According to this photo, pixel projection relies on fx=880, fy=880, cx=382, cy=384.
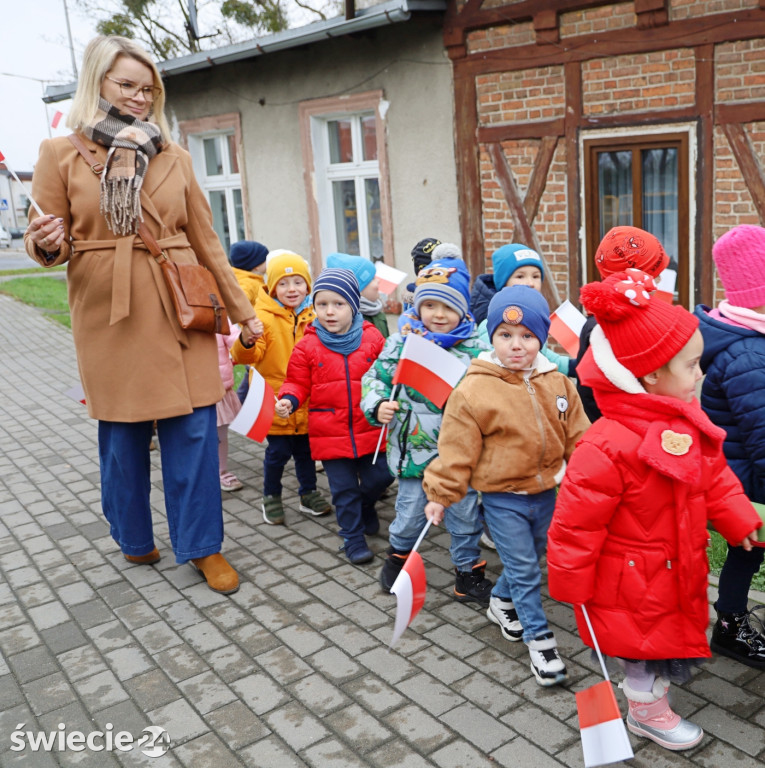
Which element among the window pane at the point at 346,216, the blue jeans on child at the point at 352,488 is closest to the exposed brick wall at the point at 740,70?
the blue jeans on child at the point at 352,488

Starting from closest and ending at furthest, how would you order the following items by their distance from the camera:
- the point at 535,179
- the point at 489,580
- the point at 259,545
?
the point at 489,580
the point at 259,545
the point at 535,179

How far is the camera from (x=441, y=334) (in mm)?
3885

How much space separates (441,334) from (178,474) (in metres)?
1.42

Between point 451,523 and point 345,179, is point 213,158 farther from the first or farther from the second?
point 451,523

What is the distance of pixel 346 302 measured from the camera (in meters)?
4.41

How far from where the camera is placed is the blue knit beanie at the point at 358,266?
5.05 m

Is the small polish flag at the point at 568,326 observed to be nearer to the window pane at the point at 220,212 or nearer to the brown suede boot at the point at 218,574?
the brown suede boot at the point at 218,574

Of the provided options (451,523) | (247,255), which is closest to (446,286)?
(451,523)

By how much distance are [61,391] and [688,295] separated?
632 cm

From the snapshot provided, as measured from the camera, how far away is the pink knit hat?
3.17 meters

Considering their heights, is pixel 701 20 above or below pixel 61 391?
above

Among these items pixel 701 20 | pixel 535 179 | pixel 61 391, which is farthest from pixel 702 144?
pixel 61 391

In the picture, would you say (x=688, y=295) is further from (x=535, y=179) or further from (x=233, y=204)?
(x=233, y=204)

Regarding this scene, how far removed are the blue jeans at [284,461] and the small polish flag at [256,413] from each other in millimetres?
599
